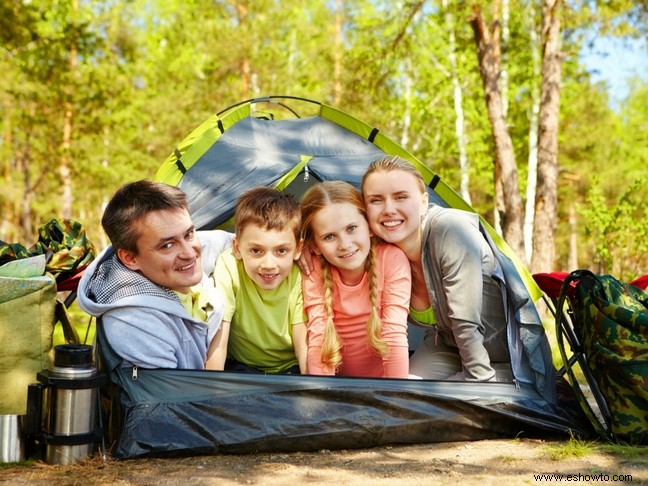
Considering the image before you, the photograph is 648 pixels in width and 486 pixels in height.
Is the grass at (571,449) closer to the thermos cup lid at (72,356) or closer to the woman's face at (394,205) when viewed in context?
the woman's face at (394,205)

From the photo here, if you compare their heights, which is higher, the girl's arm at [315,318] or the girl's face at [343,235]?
the girl's face at [343,235]

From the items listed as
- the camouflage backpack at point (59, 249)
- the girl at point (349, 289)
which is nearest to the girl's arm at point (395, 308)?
the girl at point (349, 289)

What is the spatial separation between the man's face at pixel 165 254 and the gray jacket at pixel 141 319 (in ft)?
0.14

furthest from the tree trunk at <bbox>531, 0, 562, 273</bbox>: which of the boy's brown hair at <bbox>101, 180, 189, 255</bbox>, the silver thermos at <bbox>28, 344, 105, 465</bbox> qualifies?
the silver thermos at <bbox>28, 344, 105, 465</bbox>

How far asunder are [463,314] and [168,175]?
2.02 metres

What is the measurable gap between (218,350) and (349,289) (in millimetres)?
610

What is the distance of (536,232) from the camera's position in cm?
762

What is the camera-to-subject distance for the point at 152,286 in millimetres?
2855

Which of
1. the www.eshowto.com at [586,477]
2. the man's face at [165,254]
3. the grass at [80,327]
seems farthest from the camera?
the grass at [80,327]

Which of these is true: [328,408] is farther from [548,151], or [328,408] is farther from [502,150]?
[502,150]

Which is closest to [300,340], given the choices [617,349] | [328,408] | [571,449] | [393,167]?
[328,408]

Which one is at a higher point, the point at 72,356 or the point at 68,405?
the point at 72,356

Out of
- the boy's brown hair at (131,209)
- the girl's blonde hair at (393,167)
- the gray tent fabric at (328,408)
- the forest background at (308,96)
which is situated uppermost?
the forest background at (308,96)

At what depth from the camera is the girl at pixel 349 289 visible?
119 inches
